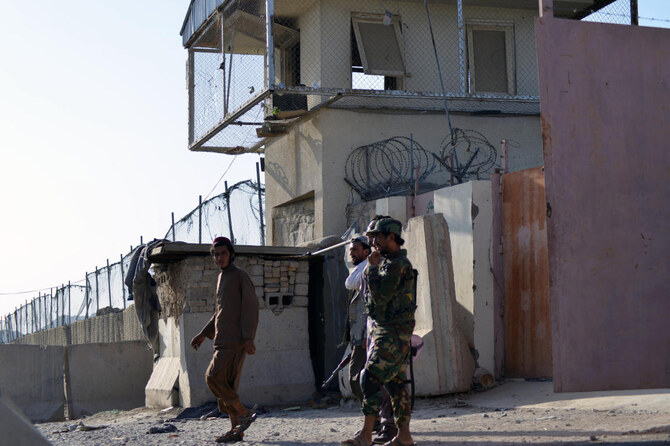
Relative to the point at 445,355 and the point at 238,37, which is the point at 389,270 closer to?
the point at 445,355

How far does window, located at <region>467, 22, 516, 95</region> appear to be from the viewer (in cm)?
1456

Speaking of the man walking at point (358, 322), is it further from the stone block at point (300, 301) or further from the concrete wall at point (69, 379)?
the concrete wall at point (69, 379)

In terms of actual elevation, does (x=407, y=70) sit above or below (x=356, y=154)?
above

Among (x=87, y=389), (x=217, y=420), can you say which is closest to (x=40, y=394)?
(x=87, y=389)

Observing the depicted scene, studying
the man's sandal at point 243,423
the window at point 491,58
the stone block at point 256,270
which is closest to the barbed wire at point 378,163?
the window at point 491,58

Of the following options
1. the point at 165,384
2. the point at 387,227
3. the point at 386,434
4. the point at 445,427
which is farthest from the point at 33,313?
the point at 387,227

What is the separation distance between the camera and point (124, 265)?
645 inches

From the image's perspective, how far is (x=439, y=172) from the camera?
45.2 ft

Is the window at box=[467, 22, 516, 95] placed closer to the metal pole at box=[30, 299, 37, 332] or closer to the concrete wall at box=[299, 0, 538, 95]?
the concrete wall at box=[299, 0, 538, 95]

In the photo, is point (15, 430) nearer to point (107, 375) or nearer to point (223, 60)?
point (107, 375)

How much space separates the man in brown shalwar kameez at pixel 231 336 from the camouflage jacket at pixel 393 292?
1828 millimetres

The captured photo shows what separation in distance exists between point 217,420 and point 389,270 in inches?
180

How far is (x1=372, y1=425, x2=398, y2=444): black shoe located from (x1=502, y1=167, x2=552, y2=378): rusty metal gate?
9.09ft

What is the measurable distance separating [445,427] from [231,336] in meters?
1.94
